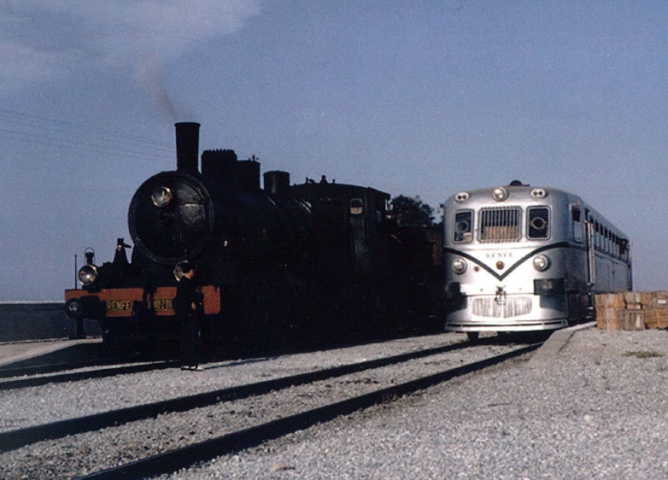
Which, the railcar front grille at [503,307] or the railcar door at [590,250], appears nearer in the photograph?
the railcar front grille at [503,307]

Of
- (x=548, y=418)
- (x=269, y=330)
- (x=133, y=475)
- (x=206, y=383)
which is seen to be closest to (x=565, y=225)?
(x=269, y=330)

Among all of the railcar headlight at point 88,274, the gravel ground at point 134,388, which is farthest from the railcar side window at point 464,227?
the railcar headlight at point 88,274

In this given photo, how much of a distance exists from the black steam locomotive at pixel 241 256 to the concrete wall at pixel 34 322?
7.94m

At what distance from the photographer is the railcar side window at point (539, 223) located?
15320 millimetres

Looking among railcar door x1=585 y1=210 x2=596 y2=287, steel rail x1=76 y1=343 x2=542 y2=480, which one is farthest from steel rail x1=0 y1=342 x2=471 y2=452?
railcar door x1=585 y1=210 x2=596 y2=287

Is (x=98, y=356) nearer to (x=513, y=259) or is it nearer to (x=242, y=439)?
(x=513, y=259)

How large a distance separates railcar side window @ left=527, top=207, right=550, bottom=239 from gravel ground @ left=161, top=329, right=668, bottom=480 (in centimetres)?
623

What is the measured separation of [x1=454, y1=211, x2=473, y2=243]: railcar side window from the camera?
52.3 ft

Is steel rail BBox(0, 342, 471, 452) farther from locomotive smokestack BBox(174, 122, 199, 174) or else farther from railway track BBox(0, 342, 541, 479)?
locomotive smokestack BBox(174, 122, 199, 174)

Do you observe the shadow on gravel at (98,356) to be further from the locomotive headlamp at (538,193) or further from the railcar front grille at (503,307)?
the locomotive headlamp at (538,193)

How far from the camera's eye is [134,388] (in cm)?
917

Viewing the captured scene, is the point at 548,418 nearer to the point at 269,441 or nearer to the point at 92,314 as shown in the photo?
the point at 269,441

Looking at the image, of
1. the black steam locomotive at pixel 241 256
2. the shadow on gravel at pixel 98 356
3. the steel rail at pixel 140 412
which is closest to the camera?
the steel rail at pixel 140 412

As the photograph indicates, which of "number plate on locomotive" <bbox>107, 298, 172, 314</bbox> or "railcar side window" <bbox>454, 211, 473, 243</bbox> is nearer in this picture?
"number plate on locomotive" <bbox>107, 298, 172, 314</bbox>
